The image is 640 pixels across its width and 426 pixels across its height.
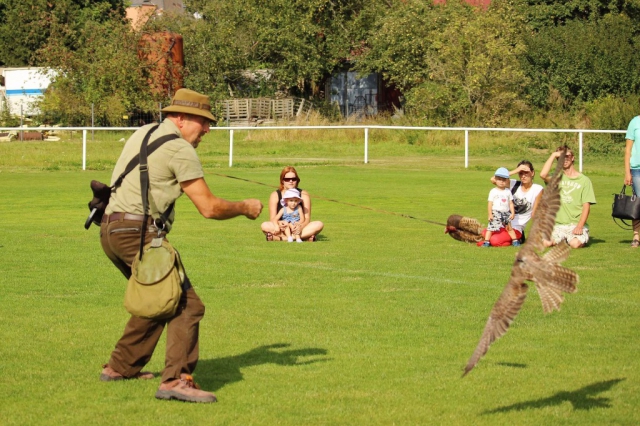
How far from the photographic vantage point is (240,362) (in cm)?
791

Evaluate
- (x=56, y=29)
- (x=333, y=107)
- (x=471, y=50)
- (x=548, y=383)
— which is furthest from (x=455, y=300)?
(x=56, y=29)

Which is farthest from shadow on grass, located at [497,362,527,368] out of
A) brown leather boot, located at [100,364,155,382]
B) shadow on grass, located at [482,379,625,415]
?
brown leather boot, located at [100,364,155,382]

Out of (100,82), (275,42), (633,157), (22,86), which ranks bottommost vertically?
(633,157)

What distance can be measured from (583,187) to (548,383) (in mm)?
8444

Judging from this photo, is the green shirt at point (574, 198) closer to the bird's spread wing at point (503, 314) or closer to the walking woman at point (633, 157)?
the walking woman at point (633, 157)

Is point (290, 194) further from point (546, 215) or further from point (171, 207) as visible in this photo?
point (546, 215)

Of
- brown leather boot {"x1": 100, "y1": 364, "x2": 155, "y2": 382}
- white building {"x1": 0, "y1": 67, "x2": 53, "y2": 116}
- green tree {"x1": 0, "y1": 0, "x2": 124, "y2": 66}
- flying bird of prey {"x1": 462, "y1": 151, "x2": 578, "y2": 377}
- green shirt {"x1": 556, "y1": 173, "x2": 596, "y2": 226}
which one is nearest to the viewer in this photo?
flying bird of prey {"x1": 462, "y1": 151, "x2": 578, "y2": 377}

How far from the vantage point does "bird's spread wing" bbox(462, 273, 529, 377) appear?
6.03m

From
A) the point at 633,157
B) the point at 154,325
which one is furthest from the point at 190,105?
the point at 633,157

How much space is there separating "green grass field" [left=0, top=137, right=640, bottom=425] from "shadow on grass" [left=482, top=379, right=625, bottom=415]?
2cm

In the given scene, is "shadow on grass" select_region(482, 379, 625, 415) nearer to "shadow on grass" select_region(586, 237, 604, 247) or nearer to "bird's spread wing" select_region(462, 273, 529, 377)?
"bird's spread wing" select_region(462, 273, 529, 377)

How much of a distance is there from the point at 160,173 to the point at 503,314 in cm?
249

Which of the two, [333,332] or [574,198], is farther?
[574,198]

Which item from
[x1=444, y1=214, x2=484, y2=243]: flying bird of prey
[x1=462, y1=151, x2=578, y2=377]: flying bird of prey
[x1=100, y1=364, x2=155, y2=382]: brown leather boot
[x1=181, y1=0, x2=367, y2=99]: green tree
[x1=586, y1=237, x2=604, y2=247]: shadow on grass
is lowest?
[x1=100, y1=364, x2=155, y2=382]: brown leather boot
